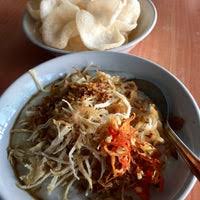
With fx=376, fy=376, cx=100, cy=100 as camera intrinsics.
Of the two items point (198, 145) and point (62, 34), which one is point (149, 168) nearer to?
point (198, 145)

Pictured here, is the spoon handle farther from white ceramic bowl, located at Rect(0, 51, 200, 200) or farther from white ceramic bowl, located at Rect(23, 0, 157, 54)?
white ceramic bowl, located at Rect(23, 0, 157, 54)

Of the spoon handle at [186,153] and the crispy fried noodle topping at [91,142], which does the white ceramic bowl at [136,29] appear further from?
the spoon handle at [186,153]

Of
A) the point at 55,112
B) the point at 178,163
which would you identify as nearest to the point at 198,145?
the point at 178,163

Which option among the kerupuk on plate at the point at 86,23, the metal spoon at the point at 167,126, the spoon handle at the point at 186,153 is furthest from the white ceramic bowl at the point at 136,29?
the spoon handle at the point at 186,153

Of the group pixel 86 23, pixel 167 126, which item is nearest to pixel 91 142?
pixel 167 126

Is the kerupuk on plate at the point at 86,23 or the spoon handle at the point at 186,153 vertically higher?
the kerupuk on plate at the point at 86,23

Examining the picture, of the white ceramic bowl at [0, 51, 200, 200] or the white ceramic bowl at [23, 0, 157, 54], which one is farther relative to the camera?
the white ceramic bowl at [23, 0, 157, 54]

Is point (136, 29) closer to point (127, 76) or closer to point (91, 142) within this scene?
point (127, 76)

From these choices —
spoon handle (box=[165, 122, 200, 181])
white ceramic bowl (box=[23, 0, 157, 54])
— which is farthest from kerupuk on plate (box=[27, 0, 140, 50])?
spoon handle (box=[165, 122, 200, 181])
